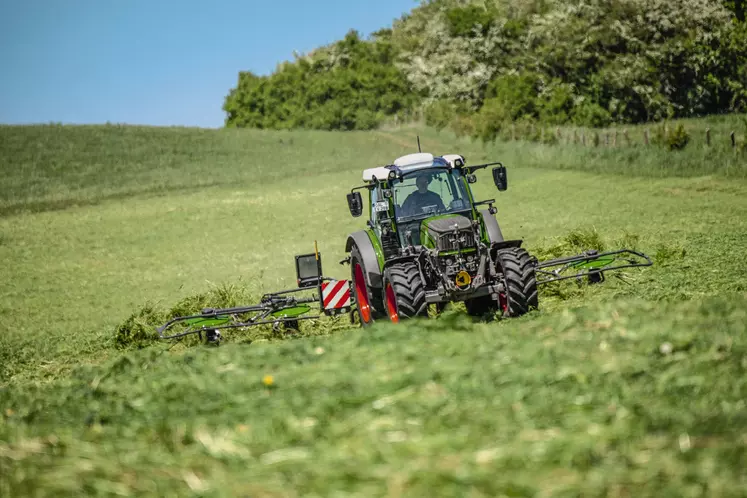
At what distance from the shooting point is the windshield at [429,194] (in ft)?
36.4

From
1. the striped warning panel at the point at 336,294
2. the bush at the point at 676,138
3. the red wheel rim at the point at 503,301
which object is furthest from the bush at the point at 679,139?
the red wheel rim at the point at 503,301

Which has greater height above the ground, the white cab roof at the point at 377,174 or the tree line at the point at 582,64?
the tree line at the point at 582,64

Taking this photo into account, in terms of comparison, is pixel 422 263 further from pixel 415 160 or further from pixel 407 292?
pixel 415 160

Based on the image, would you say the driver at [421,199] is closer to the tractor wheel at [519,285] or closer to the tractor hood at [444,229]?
the tractor hood at [444,229]

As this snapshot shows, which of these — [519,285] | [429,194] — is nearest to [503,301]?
[519,285]

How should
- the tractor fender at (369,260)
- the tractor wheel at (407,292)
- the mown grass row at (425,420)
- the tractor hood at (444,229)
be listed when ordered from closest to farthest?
the mown grass row at (425,420) < the tractor wheel at (407,292) < the tractor hood at (444,229) < the tractor fender at (369,260)

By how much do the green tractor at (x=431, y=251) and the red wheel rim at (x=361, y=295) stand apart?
0.04ft

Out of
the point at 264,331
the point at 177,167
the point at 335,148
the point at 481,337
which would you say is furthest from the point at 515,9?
the point at 481,337

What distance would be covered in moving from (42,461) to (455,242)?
20.0 ft

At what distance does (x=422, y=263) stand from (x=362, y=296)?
1711 millimetres

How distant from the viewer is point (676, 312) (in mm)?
6676

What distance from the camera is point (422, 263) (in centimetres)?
1038

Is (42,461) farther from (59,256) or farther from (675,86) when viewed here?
(675,86)

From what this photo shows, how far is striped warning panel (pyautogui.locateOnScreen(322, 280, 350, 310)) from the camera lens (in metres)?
12.2
